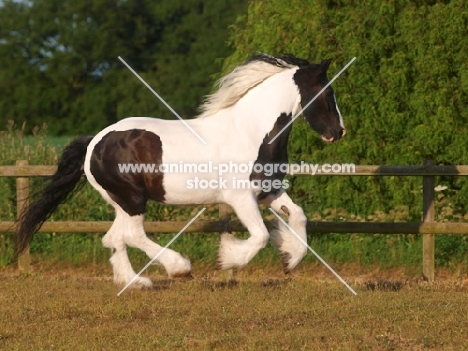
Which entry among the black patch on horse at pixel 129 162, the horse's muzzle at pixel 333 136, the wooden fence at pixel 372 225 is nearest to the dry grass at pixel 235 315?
the wooden fence at pixel 372 225

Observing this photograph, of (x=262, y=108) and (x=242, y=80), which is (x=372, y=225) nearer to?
(x=262, y=108)

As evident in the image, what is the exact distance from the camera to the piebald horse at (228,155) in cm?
703

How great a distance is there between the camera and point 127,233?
23.9ft

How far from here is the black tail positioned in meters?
7.61

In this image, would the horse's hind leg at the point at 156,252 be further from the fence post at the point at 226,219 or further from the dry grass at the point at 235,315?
the fence post at the point at 226,219

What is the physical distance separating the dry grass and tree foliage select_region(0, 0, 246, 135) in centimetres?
2591

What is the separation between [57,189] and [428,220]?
3702 millimetres

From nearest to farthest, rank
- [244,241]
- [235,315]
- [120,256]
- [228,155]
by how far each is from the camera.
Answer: [235,315] < [244,241] < [228,155] < [120,256]

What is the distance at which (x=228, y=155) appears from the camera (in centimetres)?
704

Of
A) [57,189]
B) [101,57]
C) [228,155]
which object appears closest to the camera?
[228,155]

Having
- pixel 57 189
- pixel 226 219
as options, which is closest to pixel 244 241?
pixel 226 219

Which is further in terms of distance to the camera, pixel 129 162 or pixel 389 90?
pixel 389 90

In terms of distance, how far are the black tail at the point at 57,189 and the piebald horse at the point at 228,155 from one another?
0.28m

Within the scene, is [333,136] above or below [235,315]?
above
